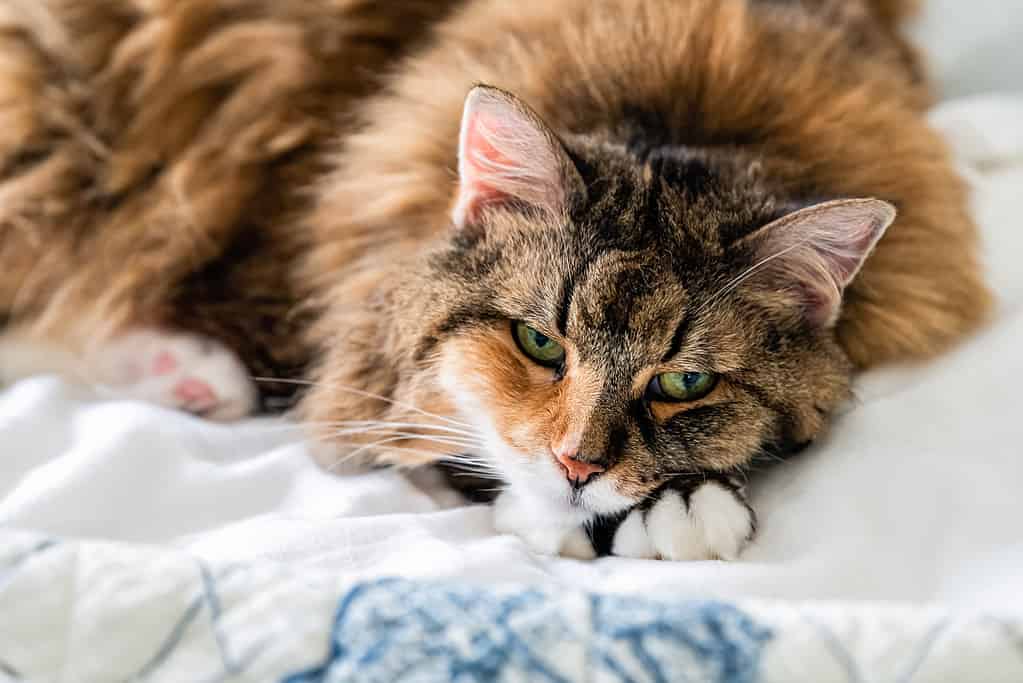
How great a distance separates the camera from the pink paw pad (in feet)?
4.63

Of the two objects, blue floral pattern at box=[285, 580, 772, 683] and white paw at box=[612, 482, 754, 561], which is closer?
blue floral pattern at box=[285, 580, 772, 683]

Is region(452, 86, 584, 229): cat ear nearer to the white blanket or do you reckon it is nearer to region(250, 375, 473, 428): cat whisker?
region(250, 375, 473, 428): cat whisker

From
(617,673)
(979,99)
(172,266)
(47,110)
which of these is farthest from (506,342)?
(979,99)

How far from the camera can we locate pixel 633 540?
41.0 inches

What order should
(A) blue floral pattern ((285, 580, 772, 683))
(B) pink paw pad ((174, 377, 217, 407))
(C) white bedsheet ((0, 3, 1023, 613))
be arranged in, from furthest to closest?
(B) pink paw pad ((174, 377, 217, 407))
(C) white bedsheet ((0, 3, 1023, 613))
(A) blue floral pattern ((285, 580, 772, 683))

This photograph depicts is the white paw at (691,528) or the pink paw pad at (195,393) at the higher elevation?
the white paw at (691,528)

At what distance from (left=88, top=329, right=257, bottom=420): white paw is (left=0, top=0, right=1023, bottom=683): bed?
0.26ft

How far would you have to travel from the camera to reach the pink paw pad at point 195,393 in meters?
1.41

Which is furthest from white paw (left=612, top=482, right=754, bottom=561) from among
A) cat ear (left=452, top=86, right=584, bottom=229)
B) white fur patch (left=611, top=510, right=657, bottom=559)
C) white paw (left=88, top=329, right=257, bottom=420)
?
white paw (left=88, top=329, right=257, bottom=420)

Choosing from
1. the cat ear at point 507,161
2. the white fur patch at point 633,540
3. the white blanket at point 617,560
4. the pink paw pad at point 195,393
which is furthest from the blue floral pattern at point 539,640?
the pink paw pad at point 195,393

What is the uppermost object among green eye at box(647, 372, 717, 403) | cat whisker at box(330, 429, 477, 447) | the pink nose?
green eye at box(647, 372, 717, 403)

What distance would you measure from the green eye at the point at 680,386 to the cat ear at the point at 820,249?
0.13 metres

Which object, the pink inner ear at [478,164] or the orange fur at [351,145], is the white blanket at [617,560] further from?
the pink inner ear at [478,164]

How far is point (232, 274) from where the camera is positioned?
150cm
